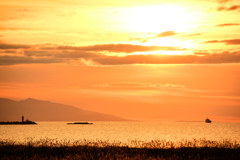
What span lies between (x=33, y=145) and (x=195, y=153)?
1855 cm

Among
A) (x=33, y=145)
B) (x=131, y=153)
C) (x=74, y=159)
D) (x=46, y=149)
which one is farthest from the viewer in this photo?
(x=33, y=145)

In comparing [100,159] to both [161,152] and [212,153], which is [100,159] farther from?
[212,153]

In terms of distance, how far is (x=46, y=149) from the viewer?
39.8 metres

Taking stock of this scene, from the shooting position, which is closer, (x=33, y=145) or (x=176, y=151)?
(x=176, y=151)

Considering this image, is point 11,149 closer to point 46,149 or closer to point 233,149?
point 46,149

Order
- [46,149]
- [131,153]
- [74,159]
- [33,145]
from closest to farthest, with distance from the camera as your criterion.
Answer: [74,159]
[131,153]
[46,149]
[33,145]

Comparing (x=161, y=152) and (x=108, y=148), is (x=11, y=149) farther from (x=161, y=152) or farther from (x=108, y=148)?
(x=161, y=152)

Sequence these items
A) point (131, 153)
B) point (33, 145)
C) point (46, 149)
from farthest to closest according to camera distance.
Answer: point (33, 145) → point (46, 149) → point (131, 153)

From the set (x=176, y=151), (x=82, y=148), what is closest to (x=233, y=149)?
(x=176, y=151)

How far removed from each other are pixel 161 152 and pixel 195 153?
3.51 m

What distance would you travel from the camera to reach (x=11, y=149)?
1555 inches

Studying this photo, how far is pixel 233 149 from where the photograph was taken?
1594 inches

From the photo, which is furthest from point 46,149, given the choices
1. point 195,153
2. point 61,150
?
point 195,153

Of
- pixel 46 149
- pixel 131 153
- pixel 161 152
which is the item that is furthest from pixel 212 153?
pixel 46 149
